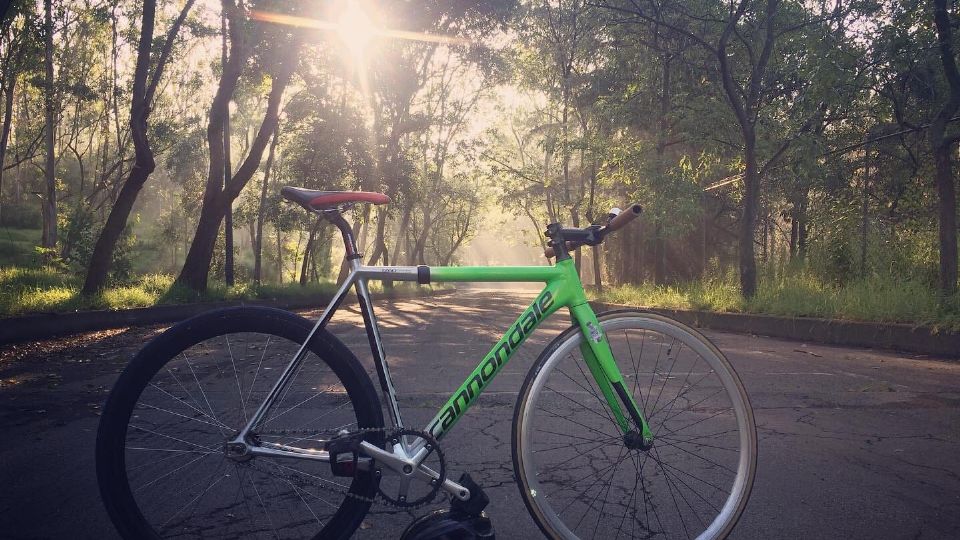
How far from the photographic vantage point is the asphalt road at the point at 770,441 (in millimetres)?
2846

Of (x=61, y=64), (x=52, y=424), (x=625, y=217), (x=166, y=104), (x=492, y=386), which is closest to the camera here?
(x=625, y=217)

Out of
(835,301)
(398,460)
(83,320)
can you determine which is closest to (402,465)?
(398,460)

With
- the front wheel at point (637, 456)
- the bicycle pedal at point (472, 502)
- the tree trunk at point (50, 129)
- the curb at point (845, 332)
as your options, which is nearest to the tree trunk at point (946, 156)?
the curb at point (845, 332)

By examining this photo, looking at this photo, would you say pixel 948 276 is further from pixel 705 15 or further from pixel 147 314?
pixel 147 314

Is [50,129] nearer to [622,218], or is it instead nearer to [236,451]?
[236,451]

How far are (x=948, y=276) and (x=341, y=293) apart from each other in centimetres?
974

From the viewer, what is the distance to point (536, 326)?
242 cm

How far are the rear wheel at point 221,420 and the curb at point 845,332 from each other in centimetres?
507

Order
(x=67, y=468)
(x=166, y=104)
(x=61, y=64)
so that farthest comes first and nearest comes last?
(x=166, y=104), (x=61, y=64), (x=67, y=468)

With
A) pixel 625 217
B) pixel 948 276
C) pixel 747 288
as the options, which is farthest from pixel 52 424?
pixel 747 288

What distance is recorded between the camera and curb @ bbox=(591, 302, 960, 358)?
7934 millimetres

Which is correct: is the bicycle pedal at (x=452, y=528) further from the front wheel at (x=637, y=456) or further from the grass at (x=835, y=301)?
the grass at (x=835, y=301)

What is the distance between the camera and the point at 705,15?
522 inches

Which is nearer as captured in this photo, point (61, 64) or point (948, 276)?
point (948, 276)
